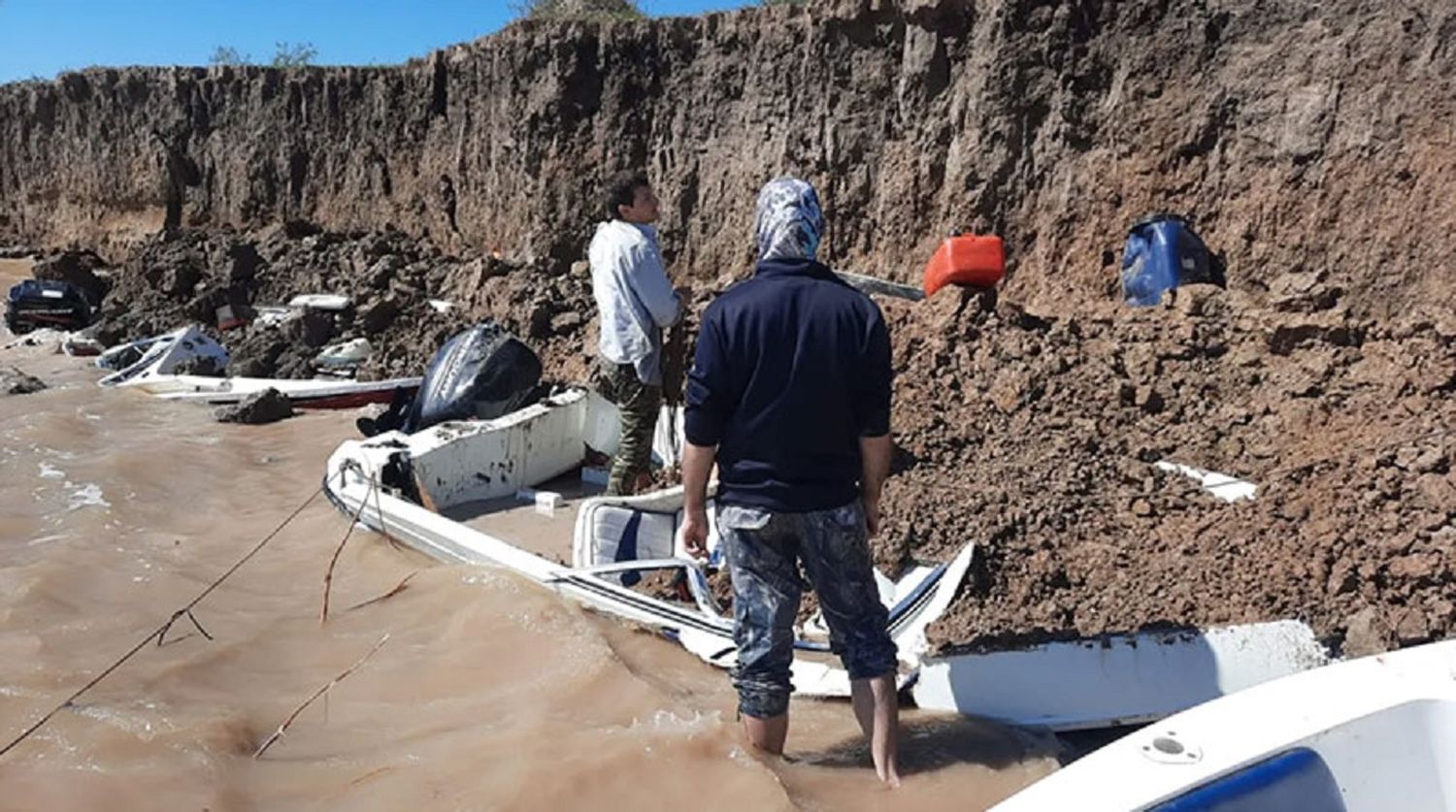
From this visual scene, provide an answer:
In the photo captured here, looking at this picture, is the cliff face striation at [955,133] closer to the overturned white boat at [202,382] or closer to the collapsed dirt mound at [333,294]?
the collapsed dirt mound at [333,294]

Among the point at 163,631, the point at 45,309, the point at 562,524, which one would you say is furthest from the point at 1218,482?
the point at 45,309

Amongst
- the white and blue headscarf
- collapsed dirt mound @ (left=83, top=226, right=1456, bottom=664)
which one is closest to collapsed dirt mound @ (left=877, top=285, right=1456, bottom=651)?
collapsed dirt mound @ (left=83, top=226, right=1456, bottom=664)

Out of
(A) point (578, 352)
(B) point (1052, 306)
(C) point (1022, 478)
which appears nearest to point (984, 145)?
(B) point (1052, 306)

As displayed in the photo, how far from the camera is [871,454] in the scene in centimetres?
290

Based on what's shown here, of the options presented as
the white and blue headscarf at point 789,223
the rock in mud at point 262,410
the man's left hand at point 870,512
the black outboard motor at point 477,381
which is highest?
the white and blue headscarf at point 789,223

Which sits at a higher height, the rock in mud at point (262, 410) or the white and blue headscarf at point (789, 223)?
the white and blue headscarf at point (789, 223)

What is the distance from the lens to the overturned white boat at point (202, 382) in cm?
955

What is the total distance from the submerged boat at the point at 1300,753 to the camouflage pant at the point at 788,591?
2.86ft

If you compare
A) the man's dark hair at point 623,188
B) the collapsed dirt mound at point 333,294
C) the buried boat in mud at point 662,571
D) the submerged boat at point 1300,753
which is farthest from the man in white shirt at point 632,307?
the submerged boat at point 1300,753

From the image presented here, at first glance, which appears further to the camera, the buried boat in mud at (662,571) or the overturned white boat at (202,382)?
the overturned white boat at (202,382)

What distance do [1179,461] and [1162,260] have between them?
2.73m

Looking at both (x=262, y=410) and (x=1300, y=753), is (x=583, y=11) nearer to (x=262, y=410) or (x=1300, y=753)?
(x=262, y=410)

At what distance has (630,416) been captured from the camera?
5371mm

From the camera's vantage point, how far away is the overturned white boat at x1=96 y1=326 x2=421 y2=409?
31.3 feet
